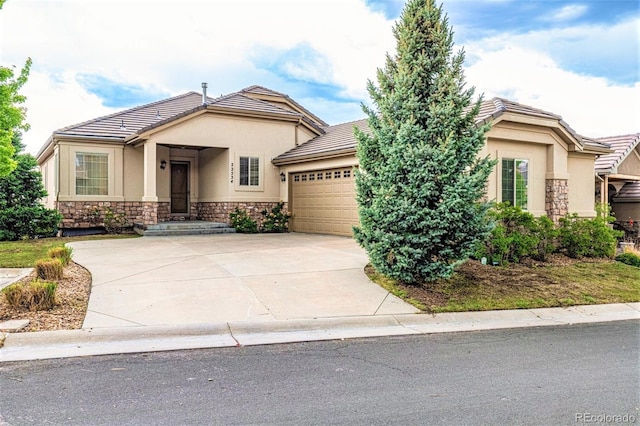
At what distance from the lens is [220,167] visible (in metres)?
18.2

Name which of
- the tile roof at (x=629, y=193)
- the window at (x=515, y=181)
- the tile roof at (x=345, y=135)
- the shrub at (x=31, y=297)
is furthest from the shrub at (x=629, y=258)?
the shrub at (x=31, y=297)

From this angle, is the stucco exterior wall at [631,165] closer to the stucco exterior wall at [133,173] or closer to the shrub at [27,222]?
the stucco exterior wall at [133,173]

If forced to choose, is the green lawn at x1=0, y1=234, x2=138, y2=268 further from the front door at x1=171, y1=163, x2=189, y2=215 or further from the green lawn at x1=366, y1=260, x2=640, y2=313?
the green lawn at x1=366, y1=260, x2=640, y2=313

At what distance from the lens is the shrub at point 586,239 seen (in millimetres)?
11922

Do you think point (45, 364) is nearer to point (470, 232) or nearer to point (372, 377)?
point (372, 377)

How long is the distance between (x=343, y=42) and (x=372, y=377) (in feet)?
43.0

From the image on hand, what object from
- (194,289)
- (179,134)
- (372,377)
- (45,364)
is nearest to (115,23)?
(179,134)

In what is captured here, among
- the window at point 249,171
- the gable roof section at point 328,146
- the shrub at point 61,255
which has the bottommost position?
the shrub at point 61,255

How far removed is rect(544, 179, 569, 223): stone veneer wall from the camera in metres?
14.1

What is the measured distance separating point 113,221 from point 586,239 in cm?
1560

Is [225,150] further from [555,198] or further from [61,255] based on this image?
[555,198]

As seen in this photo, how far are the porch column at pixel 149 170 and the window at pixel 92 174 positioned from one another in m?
2.00

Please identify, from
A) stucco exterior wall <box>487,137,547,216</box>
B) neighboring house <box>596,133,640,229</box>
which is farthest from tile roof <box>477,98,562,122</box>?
neighboring house <box>596,133,640,229</box>

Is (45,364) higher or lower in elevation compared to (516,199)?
lower
